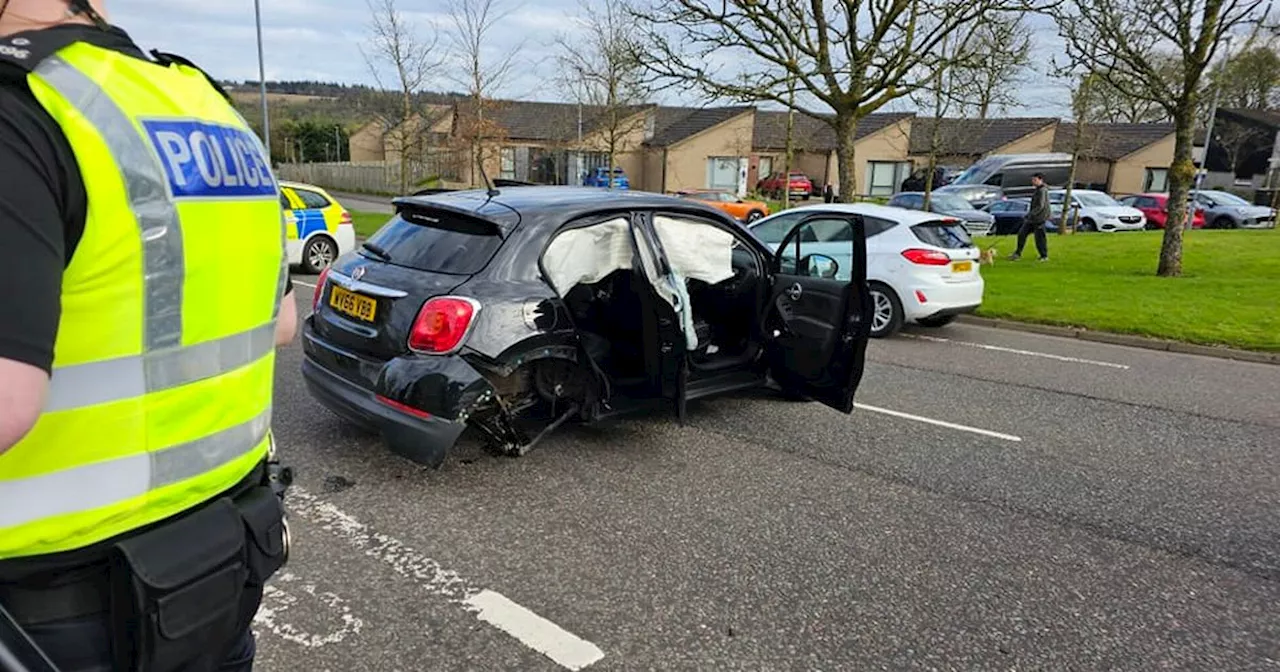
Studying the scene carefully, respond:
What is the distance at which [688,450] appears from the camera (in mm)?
4602

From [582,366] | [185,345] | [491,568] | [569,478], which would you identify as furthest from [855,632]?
[185,345]

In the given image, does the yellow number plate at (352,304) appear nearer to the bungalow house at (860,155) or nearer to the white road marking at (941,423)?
the white road marking at (941,423)

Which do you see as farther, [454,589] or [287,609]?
[454,589]

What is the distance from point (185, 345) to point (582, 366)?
3.19 m

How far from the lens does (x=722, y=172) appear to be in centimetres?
4366

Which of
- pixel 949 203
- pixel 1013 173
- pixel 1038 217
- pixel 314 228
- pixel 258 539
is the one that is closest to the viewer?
pixel 258 539

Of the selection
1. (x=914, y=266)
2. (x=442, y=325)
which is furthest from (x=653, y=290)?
(x=914, y=266)

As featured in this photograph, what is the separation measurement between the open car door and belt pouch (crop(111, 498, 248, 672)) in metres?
3.89

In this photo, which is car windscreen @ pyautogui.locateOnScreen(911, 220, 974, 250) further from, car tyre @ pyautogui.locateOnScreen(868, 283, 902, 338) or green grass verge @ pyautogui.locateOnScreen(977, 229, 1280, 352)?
green grass verge @ pyautogui.locateOnScreen(977, 229, 1280, 352)

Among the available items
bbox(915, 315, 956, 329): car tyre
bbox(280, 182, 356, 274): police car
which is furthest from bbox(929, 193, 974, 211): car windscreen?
bbox(280, 182, 356, 274): police car

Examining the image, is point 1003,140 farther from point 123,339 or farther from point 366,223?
point 123,339

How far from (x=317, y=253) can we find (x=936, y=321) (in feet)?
29.6

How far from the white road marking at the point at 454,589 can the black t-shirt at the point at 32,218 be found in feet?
6.52

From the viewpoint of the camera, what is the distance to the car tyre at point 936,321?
30.0ft
